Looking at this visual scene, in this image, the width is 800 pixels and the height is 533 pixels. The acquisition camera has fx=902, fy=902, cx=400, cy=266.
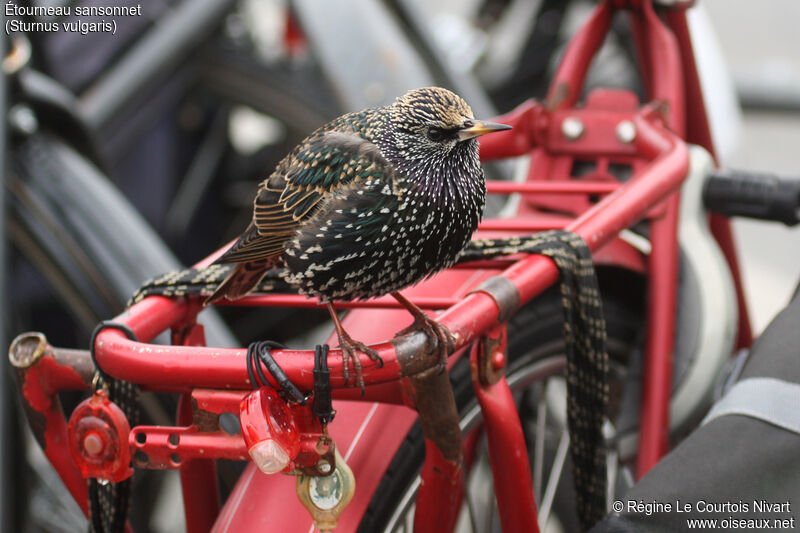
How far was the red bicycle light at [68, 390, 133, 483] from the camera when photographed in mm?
954

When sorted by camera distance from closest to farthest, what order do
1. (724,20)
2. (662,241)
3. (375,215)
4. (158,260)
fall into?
(375,215)
(662,241)
(158,260)
(724,20)

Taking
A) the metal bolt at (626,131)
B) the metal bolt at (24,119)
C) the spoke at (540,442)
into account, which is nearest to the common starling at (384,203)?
the spoke at (540,442)

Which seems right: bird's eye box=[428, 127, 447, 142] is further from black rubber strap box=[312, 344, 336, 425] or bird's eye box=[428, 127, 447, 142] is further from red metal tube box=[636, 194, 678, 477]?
red metal tube box=[636, 194, 678, 477]

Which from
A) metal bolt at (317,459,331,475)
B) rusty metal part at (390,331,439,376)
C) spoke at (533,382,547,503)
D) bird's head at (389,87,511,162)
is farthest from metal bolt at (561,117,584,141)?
metal bolt at (317,459,331,475)

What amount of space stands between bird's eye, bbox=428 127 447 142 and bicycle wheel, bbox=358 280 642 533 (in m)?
0.46

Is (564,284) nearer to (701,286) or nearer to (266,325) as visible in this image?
(701,286)

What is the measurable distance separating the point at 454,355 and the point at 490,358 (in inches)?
9.3

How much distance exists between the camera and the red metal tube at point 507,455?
1.12 metres

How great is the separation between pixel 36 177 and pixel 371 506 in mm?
1128

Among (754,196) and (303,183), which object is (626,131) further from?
(303,183)

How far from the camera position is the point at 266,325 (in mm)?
3111

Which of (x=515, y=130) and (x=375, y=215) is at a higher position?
(x=375, y=215)

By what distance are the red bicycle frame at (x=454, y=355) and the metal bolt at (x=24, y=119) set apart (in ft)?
3.25

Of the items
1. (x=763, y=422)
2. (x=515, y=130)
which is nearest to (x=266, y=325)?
(x=515, y=130)
